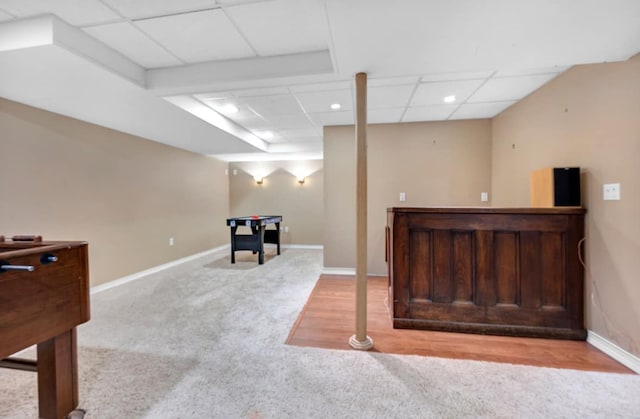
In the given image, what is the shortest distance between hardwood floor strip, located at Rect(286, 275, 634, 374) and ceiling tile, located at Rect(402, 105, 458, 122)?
2435 millimetres

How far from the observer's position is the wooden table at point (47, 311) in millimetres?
1059

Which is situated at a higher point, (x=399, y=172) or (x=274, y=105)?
(x=274, y=105)

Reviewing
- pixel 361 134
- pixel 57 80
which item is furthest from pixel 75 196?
pixel 361 134

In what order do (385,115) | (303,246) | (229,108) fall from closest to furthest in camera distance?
(229,108)
(385,115)
(303,246)

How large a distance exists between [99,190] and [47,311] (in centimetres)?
279

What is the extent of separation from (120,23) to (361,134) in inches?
73.3

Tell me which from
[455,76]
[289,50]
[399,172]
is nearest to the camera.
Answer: [289,50]

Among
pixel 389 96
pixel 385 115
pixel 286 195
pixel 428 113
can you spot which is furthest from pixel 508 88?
pixel 286 195

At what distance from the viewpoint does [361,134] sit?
1981 millimetres

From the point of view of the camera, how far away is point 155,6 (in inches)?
65.4

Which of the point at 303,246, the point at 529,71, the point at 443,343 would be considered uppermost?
the point at 529,71

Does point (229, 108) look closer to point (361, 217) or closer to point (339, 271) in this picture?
point (361, 217)

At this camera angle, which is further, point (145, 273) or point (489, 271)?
point (145, 273)

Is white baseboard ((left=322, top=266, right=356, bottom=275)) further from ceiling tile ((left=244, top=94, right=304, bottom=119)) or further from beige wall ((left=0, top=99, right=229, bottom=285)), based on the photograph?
beige wall ((left=0, top=99, right=229, bottom=285))
